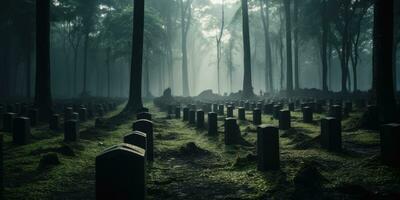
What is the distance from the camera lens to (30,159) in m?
8.12

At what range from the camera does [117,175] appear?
3.38 m

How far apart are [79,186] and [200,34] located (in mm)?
62818

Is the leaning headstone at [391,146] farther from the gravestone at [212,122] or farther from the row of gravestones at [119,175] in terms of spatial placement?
the gravestone at [212,122]

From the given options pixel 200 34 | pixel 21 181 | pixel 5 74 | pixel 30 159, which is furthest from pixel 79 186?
pixel 200 34

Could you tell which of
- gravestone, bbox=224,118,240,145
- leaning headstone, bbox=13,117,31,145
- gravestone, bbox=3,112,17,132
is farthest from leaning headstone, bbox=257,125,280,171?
Result: gravestone, bbox=3,112,17,132

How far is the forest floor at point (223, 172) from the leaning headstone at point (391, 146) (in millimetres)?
198

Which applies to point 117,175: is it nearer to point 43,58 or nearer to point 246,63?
point 43,58

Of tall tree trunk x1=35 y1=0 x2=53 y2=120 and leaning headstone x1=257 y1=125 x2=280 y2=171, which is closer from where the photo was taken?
leaning headstone x1=257 y1=125 x2=280 y2=171

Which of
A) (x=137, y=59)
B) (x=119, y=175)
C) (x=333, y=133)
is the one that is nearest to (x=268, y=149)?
(x=333, y=133)

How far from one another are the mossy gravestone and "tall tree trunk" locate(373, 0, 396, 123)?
32.2ft

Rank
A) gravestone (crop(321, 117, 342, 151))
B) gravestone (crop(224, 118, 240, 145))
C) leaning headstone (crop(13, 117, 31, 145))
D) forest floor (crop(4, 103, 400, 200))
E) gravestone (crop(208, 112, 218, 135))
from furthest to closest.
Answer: gravestone (crop(208, 112, 218, 135)) → leaning headstone (crop(13, 117, 31, 145)) → gravestone (crop(224, 118, 240, 145)) → gravestone (crop(321, 117, 342, 151)) → forest floor (crop(4, 103, 400, 200))

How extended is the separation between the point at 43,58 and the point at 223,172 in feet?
40.6

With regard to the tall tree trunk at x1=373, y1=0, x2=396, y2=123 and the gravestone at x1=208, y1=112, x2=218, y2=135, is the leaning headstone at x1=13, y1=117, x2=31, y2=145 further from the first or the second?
the tall tree trunk at x1=373, y1=0, x2=396, y2=123

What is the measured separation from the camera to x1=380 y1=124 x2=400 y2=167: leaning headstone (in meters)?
6.17
